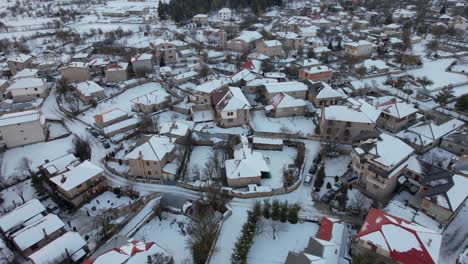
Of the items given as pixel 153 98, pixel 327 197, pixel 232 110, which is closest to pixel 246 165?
pixel 327 197

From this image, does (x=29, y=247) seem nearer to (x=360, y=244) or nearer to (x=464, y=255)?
(x=360, y=244)

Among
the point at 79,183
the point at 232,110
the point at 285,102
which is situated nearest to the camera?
the point at 79,183

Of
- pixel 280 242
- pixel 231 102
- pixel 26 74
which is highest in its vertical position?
pixel 26 74

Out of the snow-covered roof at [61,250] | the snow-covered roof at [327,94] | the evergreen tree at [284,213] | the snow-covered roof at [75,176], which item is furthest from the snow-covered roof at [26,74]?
the evergreen tree at [284,213]

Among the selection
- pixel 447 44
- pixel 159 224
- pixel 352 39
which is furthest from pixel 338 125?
pixel 447 44

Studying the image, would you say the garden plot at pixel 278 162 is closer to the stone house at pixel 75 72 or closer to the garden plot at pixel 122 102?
the garden plot at pixel 122 102

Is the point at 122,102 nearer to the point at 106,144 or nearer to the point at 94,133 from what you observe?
the point at 94,133

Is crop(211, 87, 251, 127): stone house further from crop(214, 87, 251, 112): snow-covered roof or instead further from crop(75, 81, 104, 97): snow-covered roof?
crop(75, 81, 104, 97): snow-covered roof
